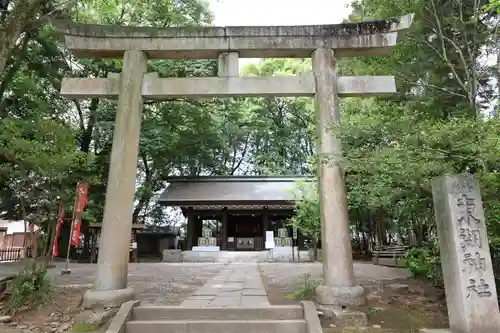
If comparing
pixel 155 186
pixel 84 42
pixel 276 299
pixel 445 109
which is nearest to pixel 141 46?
pixel 84 42

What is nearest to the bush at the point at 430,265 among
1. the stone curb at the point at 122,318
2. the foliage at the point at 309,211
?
the stone curb at the point at 122,318

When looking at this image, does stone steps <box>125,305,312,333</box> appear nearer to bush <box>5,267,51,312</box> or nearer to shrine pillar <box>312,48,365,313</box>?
shrine pillar <box>312,48,365,313</box>

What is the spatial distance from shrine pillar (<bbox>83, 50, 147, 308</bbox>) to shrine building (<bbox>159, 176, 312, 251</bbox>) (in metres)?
13.1

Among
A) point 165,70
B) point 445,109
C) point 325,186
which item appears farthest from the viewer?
point 165,70

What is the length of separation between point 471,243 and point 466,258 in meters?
0.21

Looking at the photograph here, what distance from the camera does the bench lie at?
13.7 metres

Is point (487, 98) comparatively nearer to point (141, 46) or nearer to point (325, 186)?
point (325, 186)

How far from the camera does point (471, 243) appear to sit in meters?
4.50

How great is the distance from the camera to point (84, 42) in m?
6.67

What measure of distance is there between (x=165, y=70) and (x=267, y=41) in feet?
33.1

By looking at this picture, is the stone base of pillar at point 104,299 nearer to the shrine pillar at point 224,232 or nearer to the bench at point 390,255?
the bench at point 390,255

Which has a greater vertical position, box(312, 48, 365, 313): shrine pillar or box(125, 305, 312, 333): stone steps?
box(312, 48, 365, 313): shrine pillar

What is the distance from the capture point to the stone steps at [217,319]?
5.10m

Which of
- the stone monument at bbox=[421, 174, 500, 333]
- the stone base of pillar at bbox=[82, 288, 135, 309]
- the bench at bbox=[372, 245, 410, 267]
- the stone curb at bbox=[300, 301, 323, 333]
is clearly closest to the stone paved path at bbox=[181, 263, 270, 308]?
the stone curb at bbox=[300, 301, 323, 333]
